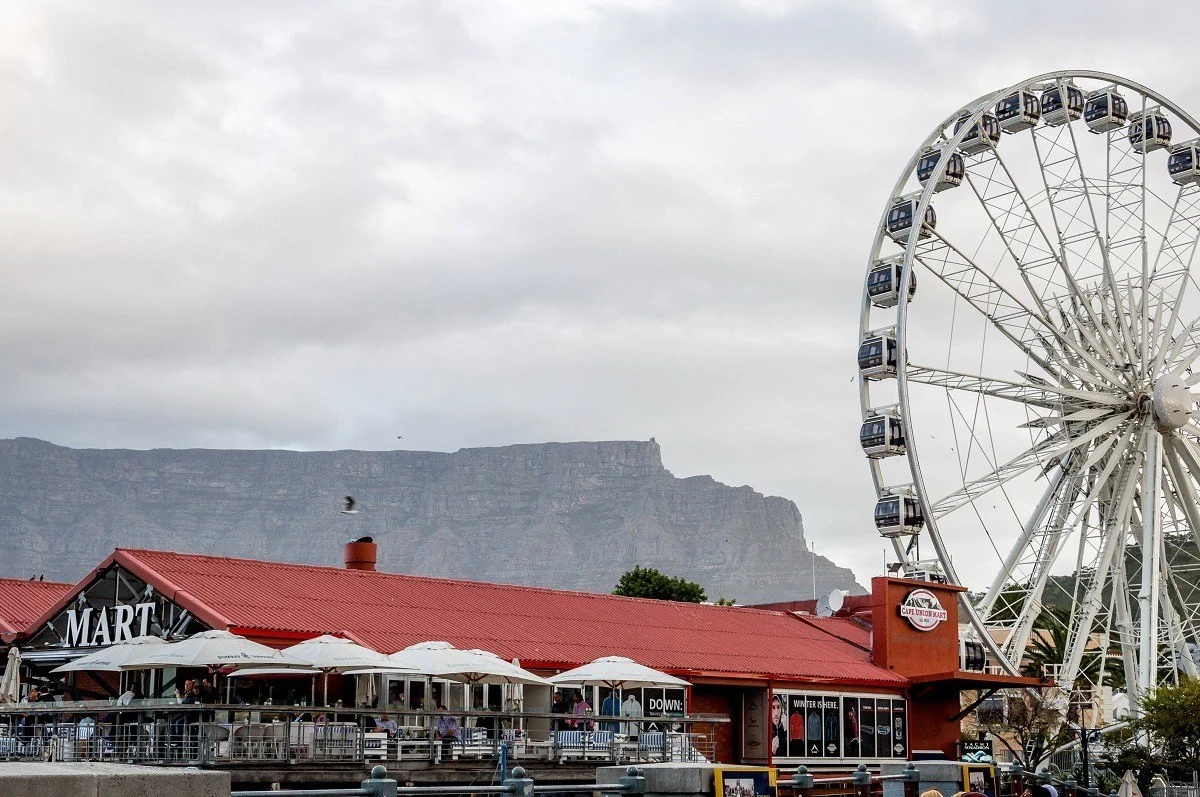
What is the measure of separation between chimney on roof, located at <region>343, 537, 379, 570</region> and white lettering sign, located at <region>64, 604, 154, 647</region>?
8.20 meters

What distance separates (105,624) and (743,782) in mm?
21069

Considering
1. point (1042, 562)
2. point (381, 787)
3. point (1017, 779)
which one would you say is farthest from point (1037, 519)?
point (381, 787)

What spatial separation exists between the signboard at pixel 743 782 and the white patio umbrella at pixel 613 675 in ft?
45.2

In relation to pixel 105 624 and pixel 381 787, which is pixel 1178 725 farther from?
pixel 381 787

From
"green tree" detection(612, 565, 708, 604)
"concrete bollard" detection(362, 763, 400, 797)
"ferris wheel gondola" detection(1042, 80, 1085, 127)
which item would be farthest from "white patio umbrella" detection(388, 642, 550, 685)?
"green tree" detection(612, 565, 708, 604)

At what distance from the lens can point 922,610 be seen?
44.8 metres

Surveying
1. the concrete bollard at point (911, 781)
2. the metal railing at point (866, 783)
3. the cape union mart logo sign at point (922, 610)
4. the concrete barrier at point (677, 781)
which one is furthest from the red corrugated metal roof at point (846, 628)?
the concrete barrier at point (677, 781)

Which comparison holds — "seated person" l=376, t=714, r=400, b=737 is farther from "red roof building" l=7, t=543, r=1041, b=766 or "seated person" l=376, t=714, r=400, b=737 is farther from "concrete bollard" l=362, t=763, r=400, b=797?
"concrete bollard" l=362, t=763, r=400, b=797

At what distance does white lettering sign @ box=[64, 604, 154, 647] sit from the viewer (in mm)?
32500

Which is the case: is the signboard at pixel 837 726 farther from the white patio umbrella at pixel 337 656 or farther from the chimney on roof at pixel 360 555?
the white patio umbrella at pixel 337 656

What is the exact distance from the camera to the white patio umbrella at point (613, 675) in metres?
31.6

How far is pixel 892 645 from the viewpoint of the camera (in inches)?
1725

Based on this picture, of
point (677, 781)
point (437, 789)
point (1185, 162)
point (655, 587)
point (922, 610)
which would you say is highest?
point (1185, 162)

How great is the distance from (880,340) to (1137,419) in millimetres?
9143
